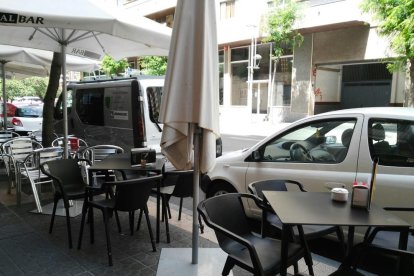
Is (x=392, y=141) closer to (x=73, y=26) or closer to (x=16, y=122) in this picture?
(x=73, y=26)

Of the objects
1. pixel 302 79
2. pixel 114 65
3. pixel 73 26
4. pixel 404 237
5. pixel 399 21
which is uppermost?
pixel 114 65

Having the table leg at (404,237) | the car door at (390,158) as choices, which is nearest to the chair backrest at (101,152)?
the car door at (390,158)

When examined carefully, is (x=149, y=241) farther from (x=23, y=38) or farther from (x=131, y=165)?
(x=23, y=38)

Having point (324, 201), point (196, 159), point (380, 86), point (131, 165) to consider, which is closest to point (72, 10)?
point (131, 165)

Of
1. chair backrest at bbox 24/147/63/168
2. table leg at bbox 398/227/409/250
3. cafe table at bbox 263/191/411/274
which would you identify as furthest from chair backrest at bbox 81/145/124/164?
table leg at bbox 398/227/409/250

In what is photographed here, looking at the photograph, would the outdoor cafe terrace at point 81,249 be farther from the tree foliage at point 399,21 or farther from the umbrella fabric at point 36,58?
the tree foliage at point 399,21

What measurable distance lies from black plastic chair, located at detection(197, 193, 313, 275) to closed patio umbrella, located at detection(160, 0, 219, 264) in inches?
23.0

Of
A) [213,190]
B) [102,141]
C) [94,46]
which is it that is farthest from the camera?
[102,141]

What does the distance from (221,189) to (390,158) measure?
7.44 feet

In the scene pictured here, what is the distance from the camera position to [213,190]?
514 cm

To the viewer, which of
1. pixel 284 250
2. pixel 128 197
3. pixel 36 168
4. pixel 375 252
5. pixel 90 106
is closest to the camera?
pixel 375 252

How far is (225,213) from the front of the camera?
9.57 feet

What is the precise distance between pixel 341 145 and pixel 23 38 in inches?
194

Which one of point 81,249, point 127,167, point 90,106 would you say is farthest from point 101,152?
point 81,249
